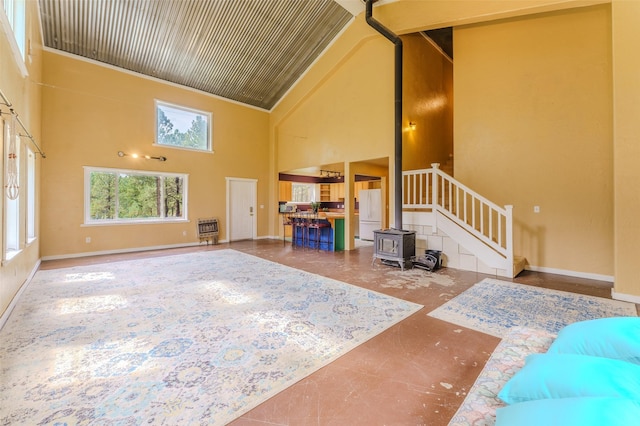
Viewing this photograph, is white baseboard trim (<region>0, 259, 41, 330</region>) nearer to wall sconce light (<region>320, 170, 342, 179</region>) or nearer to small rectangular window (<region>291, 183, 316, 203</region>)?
small rectangular window (<region>291, 183, 316, 203</region>)

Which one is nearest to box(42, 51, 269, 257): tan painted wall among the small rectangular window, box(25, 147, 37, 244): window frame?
box(25, 147, 37, 244): window frame

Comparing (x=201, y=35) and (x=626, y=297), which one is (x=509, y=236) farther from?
(x=201, y=35)

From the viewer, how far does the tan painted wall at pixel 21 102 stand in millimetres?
3008

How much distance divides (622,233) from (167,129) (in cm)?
991

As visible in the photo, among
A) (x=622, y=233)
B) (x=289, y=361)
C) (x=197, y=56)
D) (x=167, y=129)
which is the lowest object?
(x=289, y=361)

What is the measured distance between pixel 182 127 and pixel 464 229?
8.10 m

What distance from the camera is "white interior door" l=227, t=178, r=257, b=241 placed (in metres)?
9.25

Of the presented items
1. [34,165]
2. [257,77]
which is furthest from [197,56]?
[34,165]

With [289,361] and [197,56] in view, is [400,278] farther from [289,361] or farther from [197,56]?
[197,56]

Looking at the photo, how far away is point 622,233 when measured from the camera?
12.3 ft

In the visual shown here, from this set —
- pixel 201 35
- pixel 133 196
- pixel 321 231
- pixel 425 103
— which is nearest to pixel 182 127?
pixel 133 196

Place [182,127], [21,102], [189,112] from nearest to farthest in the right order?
[21,102], [182,127], [189,112]

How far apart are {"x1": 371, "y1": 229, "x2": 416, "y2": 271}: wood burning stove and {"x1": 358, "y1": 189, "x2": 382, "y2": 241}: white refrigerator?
3295 millimetres

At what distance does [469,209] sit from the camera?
5992 millimetres
